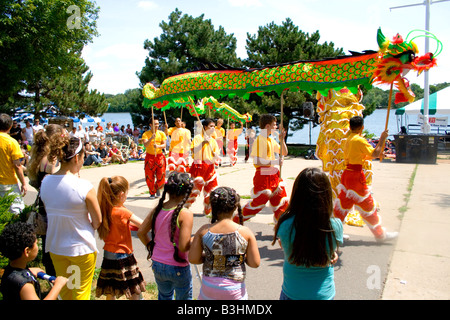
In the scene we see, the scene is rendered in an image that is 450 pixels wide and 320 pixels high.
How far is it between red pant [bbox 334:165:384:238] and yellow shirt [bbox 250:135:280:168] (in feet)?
3.46

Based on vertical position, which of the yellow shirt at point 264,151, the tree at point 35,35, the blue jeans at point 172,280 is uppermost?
the tree at point 35,35

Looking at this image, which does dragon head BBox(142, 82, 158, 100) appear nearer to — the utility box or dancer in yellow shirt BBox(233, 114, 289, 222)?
dancer in yellow shirt BBox(233, 114, 289, 222)

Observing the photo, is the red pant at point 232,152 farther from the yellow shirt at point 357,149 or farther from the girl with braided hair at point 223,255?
the girl with braided hair at point 223,255

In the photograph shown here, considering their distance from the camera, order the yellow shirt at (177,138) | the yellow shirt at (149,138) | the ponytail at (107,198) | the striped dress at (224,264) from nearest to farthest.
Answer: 1. the striped dress at (224,264)
2. the ponytail at (107,198)
3. the yellow shirt at (149,138)
4. the yellow shirt at (177,138)

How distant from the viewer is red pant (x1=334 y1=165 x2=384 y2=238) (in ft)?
15.9

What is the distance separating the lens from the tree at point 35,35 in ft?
39.1

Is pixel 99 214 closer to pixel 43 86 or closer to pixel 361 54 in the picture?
pixel 361 54

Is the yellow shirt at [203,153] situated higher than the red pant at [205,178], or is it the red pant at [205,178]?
the yellow shirt at [203,153]

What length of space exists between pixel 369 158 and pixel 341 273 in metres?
1.67

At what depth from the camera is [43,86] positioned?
20.1 metres

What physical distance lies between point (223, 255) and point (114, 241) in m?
1.12

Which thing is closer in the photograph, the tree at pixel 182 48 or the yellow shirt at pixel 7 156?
the yellow shirt at pixel 7 156

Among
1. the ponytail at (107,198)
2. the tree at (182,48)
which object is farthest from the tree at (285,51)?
the ponytail at (107,198)

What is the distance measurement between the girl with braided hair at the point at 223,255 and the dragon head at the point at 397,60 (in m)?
3.17
